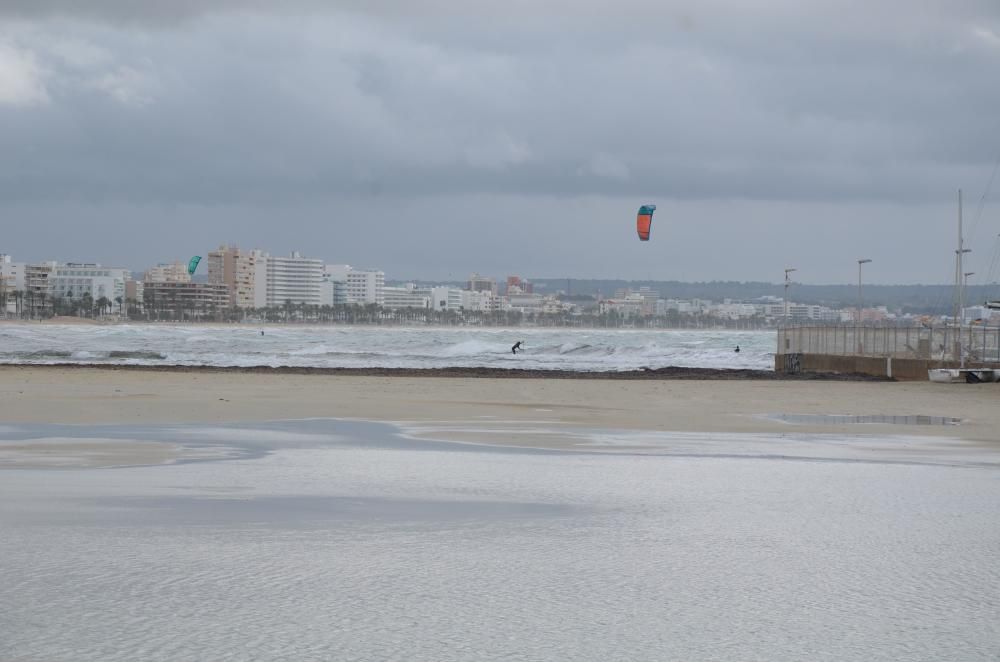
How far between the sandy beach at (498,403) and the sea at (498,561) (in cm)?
393

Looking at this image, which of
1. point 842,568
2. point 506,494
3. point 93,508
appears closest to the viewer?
point 842,568

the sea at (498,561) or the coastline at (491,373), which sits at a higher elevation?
the sea at (498,561)

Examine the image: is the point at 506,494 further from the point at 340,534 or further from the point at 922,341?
the point at 922,341

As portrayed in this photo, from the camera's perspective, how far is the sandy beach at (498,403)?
50.3ft

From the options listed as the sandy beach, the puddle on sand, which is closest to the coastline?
the sandy beach

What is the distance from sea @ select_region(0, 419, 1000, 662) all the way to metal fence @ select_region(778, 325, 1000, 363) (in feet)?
79.8

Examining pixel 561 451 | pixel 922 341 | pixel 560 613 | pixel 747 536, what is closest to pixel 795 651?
pixel 560 613

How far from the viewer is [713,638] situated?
16.0ft

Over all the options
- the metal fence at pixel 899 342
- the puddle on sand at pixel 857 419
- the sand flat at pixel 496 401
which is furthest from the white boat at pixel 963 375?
the puddle on sand at pixel 857 419

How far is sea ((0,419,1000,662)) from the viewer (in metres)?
4.81

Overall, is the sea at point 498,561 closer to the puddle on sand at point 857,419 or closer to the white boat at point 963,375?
the puddle on sand at point 857,419

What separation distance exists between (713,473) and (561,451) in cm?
222

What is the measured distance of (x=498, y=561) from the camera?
6.30 m

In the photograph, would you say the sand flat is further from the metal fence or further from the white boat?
the metal fence
